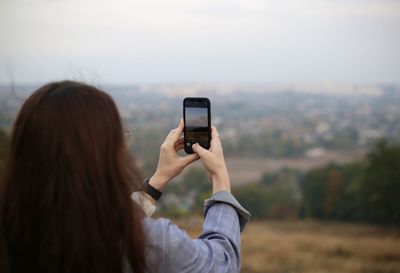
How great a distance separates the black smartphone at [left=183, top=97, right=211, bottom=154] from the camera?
54.0 inches

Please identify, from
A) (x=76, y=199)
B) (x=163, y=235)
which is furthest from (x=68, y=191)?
(x=163, y=235)

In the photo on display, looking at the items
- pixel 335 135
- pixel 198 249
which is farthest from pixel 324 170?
pixel 198 249

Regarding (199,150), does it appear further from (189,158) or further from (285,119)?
(285,119)

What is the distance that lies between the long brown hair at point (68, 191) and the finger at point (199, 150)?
0.31 m

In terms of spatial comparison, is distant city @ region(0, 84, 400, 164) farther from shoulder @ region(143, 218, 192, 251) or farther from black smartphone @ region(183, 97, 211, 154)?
shoulder @ region(143, 218, 192, 251)

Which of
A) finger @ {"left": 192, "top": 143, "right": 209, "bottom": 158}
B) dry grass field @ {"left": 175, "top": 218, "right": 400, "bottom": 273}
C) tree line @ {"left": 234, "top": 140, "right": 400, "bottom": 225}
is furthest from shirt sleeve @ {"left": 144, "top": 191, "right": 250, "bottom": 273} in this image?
tree line @ {"left": 234, "top": 140, "right": 400, "bottom": 225}

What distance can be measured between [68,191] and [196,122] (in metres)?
0.60

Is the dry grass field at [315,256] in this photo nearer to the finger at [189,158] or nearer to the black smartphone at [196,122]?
the black smartphone at [196,122]

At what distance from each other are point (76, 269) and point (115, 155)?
0.83 feet

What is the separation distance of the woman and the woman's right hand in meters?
0.22

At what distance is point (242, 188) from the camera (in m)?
24.1

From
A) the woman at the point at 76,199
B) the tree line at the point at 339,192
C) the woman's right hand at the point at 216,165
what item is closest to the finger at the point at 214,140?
the woman's right hand at the point at 216,165

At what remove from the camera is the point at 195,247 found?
1.03 meters

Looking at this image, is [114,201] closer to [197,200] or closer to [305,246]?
[305,246]
